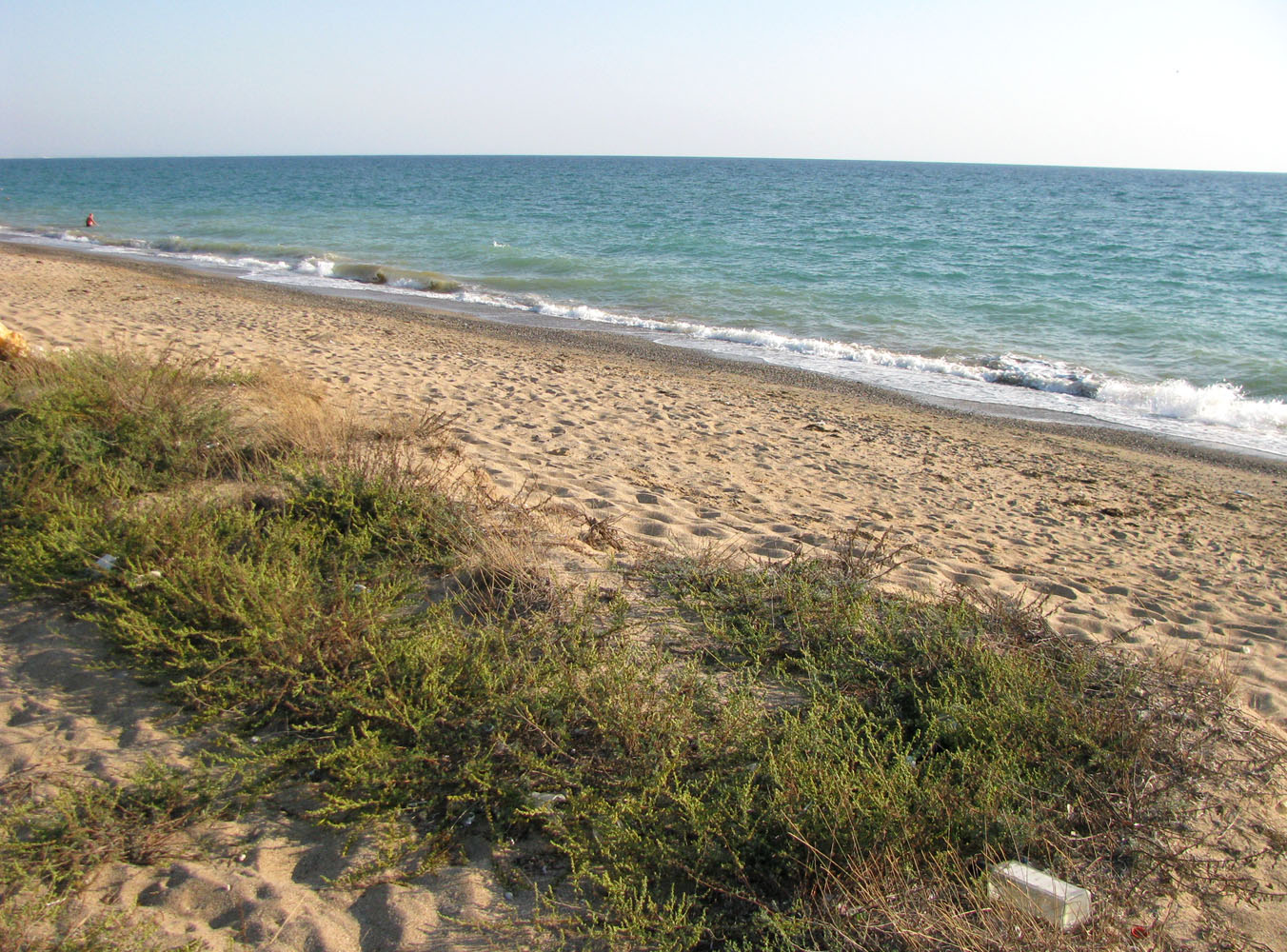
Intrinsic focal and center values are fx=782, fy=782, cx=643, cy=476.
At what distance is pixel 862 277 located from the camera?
1948cm

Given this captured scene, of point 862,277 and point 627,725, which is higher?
point 862,277

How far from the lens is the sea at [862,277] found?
11984 millimetres

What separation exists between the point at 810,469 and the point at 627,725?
4.77 metres

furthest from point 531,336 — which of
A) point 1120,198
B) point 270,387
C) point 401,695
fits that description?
point 1120,198

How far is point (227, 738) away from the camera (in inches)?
106

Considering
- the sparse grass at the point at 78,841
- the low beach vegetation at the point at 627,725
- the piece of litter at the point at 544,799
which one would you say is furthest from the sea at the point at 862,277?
the sparse grass at the point at 78,841

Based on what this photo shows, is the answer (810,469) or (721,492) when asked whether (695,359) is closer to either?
(810,469)

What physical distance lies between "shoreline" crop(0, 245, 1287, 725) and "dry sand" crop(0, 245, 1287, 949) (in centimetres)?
3

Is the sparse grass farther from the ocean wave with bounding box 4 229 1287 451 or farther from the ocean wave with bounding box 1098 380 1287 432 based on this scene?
the ocean wave with bounding box 1098 380 1287 432

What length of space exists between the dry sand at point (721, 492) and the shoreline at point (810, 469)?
32 mm

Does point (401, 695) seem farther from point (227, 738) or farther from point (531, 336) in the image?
point (531, 336)

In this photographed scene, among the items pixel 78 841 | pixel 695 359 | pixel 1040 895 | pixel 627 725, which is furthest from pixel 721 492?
pixel 695 359

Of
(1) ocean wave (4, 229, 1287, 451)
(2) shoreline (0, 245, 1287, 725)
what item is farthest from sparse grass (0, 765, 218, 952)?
(1) ocean wave (4, 229, 1287, 451)

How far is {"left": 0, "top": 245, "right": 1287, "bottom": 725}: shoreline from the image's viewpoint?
15.9ft
